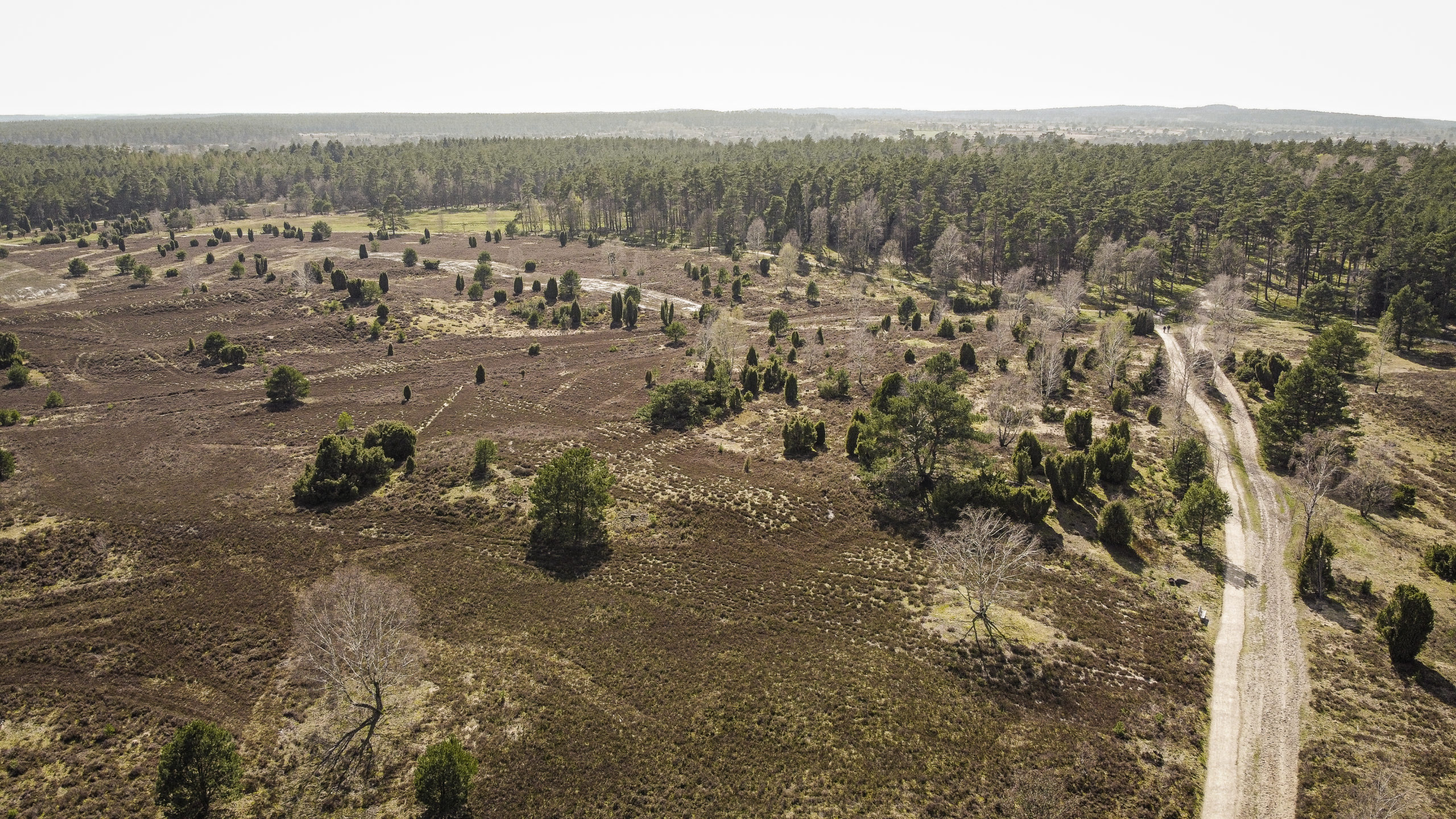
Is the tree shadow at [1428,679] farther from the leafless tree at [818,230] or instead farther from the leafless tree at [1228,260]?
the leafless tree at [818,230]

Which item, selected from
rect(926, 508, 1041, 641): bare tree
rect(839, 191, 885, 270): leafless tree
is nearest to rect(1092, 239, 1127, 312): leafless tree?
rect(839, 191, 885, 270): leafless tree

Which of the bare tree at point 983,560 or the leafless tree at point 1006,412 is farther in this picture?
the leafless tree at point 1006,412

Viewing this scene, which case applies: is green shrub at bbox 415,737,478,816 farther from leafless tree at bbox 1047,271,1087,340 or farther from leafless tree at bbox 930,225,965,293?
leafless tree at bbox 930,225,965,293

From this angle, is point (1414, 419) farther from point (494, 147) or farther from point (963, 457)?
point (494, 147)

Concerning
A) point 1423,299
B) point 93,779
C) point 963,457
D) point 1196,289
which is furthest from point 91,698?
point 1196,289

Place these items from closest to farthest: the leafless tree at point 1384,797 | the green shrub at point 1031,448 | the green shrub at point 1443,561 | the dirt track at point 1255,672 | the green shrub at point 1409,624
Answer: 1. the leafless tree at point 1384,797
2. the dirt track at point 1255,672
3. the green shrub at point 1409,624
4. the green shrub at point 1443,561
5. the green shrub at point 1031,448

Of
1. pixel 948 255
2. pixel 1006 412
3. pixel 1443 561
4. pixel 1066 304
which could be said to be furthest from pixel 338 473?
pixel 948 255

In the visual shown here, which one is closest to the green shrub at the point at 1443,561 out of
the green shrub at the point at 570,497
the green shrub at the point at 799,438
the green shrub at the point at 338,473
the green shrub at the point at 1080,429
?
the green shrub at the point at 1080,429
